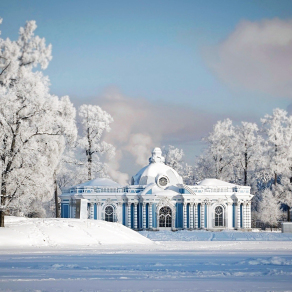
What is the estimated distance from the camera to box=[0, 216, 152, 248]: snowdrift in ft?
76.9

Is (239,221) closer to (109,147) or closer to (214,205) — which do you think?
(214,205)

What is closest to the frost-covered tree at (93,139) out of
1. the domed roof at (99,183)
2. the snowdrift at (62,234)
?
the domed roof at (99,183)

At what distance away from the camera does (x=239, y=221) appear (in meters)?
48.7

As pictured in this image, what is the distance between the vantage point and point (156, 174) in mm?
51000

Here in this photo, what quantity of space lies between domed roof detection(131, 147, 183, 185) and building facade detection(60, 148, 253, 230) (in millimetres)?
1402

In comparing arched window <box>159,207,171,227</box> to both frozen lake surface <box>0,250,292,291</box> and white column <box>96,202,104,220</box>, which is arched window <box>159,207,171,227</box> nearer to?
white column <box>96,202,104,220</box>

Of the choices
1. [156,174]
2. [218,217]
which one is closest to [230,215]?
[218,217]

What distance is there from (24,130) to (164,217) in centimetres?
2535

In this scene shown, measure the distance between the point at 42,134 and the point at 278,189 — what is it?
101 ft

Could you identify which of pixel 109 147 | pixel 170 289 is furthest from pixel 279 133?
pixel 170 289

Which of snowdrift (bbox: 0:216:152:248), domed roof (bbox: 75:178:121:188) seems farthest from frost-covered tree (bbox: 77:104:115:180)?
snowdrift (bbox: 0:216:152:248)

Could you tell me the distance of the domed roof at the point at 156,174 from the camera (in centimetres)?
5038

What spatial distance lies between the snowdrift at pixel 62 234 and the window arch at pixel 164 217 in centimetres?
1920

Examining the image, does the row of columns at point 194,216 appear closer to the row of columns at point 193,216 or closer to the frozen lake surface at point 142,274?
the row of columns at point 193,216
